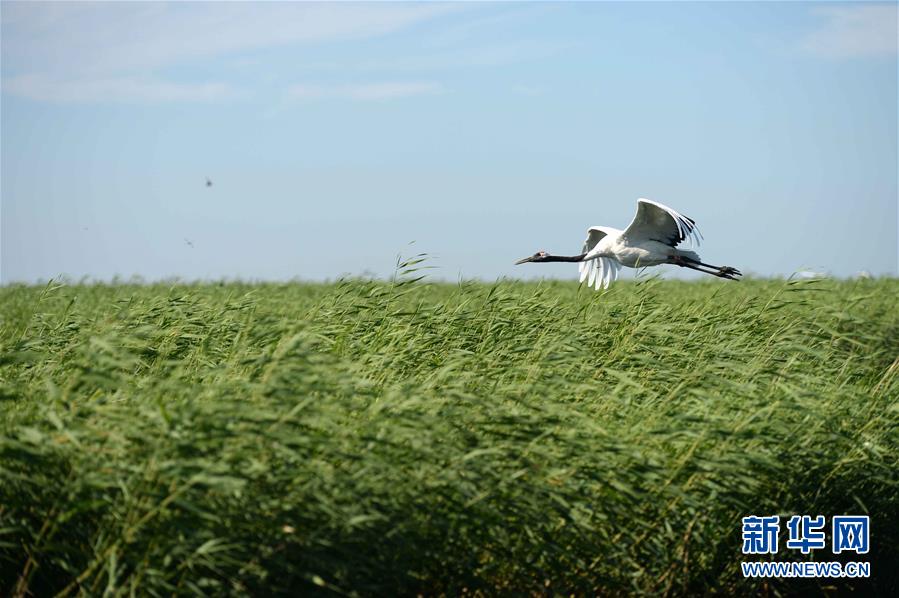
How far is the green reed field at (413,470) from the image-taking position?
5.52 meters

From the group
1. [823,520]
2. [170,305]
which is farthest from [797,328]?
[170,305]

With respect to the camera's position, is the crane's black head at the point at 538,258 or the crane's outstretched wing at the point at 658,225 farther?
the crane's black head at the point at 538,258

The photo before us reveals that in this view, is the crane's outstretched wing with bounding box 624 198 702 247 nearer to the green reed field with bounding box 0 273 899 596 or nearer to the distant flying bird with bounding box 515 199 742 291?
the distant flying bird with bounding box 515 199 742 291

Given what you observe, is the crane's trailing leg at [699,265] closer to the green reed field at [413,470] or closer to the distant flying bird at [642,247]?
the distant flying bird at [642,247]

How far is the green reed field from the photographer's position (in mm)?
5520

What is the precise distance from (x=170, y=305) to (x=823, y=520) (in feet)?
23.0

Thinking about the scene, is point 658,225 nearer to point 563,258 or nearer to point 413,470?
point 563,258

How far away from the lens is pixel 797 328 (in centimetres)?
1026

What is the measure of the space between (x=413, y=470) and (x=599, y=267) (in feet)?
36.7

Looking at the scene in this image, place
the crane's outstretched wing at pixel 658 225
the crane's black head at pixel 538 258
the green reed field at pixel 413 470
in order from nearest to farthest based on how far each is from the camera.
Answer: the green reed field at pixel 413 470
the crane's outstretched wing at pixel 658 225
the crane's black head at pixel 538 258

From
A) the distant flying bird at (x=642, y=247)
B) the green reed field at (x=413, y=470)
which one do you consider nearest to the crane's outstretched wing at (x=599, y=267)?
the distant flying bird at (x=642, y=247)

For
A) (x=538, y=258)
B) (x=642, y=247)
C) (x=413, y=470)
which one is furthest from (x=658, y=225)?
(x=413, y=470)

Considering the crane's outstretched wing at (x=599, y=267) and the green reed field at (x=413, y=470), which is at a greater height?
the crane's outstretched wing at (x=599, y=267)

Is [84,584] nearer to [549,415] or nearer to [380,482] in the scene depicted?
[380,482]
